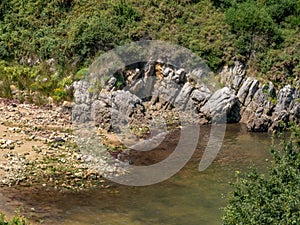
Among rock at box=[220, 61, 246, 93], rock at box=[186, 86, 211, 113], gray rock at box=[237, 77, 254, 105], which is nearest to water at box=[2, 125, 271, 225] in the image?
rock at box=[186, 86, 211, 113]

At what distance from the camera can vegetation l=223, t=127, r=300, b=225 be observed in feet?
42.8

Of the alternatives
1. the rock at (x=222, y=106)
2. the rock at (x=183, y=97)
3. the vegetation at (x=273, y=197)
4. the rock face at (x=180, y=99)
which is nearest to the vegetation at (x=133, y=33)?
the rock face at (x=180, y=99)

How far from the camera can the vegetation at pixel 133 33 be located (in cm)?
3716

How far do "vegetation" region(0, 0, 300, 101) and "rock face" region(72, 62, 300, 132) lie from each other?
6.77 feet

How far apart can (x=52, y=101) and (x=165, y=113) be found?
7.79 metres

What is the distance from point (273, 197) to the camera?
Answer: 13.9 m

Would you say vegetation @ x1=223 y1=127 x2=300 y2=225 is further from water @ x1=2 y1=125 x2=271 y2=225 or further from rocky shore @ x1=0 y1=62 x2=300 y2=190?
rocky shore @ x1=0 y1=62 x2=300 y2=190

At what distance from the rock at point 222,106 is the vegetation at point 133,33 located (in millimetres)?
4620

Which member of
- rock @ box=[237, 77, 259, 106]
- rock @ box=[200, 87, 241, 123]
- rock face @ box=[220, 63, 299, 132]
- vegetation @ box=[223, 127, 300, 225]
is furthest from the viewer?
rock @ box=[237, 77, 259, 106]

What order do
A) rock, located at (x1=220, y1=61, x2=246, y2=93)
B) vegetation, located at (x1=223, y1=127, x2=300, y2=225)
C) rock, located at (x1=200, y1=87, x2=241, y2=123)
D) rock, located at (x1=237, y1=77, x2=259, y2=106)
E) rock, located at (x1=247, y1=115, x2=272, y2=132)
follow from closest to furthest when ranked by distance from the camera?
vegetation, located at (x1=223, y1=127, x2=300, y2=225), rock, located at (x1=247, y1=115, x2=272, y2=132), rock, located at (x1=200, y1=87, x2=241, y2=123), rock, located at (x1=237, y1=77, x2=259, y2=106), rock, located at (x1=220, y1=61, x2=246, y2=93)

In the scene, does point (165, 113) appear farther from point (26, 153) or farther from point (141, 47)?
point (26, 153)

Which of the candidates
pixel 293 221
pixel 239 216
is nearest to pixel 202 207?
pixel 239 216

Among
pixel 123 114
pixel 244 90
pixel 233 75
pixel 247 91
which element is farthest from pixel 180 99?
pixel 123 114

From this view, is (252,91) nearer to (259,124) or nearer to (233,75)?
(233,75)
